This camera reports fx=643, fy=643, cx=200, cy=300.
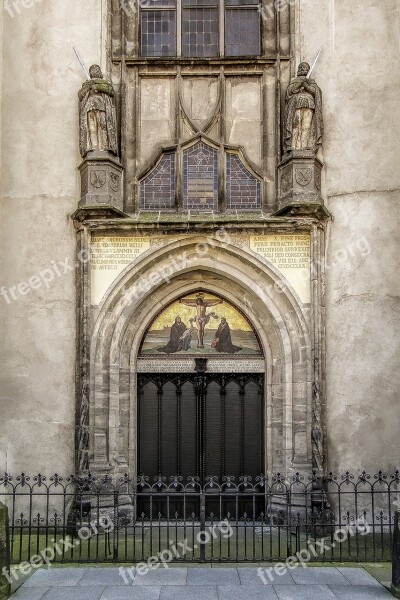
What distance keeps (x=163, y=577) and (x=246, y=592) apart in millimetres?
1077

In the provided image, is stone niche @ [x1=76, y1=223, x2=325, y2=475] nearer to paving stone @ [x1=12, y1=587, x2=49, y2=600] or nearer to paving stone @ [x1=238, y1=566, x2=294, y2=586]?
paving stone @ [x1=238, y1=566, x2=294, y2=586]

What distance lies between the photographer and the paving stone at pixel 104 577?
24.7 feet

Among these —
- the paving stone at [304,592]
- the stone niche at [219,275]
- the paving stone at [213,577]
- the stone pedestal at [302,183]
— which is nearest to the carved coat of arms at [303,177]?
the stone pedestal at [302,183]

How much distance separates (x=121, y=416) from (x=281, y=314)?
3187 millimetres

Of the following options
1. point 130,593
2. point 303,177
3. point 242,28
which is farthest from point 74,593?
point 242,28

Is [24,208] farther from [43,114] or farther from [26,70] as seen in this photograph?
[26,70]

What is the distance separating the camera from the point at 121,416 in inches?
426

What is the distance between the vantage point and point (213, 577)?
771 centimetres

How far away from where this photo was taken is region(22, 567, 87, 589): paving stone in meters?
7.50

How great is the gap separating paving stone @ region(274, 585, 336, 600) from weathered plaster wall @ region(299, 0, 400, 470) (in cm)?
326

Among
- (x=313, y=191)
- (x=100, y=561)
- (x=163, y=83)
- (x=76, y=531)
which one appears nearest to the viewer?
(x=100, y=561)

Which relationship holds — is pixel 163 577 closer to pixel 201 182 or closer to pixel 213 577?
pixel 213 577

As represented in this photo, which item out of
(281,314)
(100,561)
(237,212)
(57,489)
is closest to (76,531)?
(57,489)

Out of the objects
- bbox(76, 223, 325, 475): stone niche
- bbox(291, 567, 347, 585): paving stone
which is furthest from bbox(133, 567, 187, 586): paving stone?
bbox(76, 223, 325, 475): stone niche
